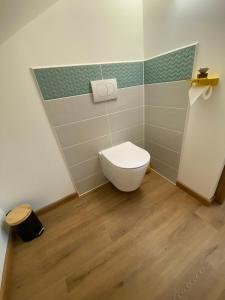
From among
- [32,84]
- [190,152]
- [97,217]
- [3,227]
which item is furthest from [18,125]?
[190,152]

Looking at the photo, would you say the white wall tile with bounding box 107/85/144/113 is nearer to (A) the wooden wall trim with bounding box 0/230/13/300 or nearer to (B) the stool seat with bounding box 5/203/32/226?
(B) the stool seat with bounding box 5/203/32/226

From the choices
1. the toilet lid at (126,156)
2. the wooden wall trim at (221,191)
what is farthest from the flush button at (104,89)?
the wooden wall trim at (221,191)

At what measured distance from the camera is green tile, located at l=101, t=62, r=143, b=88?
4.06ft

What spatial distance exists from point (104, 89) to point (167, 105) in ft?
1.92

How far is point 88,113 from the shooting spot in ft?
4.21

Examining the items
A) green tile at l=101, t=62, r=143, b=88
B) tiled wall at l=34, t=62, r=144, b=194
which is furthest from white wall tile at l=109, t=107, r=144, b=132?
green tile at l=101, t=62, r=143, b=88

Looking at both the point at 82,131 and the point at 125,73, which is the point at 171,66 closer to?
the point at 125,73

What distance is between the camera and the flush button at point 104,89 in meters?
1.22

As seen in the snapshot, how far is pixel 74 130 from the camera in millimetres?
1275

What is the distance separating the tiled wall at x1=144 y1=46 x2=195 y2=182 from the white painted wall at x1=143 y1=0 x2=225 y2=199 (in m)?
0.07

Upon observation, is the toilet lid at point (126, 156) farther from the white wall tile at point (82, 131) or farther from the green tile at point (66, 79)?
the green tile at point (66, 79)

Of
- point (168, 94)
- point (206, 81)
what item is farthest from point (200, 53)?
point (168, 94)

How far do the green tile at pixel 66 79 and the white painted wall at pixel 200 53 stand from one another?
580mm

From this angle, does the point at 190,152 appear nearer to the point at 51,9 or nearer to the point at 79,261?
the point at 79,261
